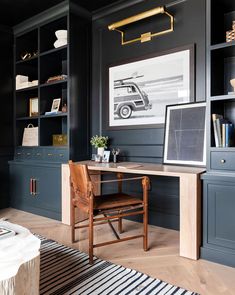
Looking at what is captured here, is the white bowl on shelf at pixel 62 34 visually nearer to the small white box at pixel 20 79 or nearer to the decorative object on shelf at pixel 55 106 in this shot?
the decorative object on shelf at pixel 55 106

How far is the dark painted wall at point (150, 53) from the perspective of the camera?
2715 millimetres

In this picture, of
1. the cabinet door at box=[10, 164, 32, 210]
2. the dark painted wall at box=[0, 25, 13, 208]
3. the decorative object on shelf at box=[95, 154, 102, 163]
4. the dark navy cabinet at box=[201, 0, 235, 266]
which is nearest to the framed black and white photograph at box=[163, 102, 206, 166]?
the dark navy cabinet at box=[201, 0, 235, 266]

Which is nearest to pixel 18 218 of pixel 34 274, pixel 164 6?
→ pixel 34 274

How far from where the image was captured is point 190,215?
222cm

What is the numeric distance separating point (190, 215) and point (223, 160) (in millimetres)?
525

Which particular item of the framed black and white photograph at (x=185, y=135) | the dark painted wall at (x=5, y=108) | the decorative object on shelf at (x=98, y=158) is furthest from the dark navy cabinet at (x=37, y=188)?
the framed black and white photograph at (x=185, y=135)

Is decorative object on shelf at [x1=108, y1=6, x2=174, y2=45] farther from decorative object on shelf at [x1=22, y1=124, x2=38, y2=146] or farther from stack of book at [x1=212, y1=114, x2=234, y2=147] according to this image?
decorative object on shelf at [x1=22, y1=124, x2=38, y2=146]

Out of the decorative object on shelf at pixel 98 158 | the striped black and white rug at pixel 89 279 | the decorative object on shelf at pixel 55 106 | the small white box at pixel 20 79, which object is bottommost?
the striped black and white rug at pixel 89 279

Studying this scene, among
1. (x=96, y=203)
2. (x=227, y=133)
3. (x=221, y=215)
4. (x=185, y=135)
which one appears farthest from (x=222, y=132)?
(x=96, y=203)

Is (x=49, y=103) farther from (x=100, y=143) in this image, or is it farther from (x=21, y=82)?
(x=100, y=143)

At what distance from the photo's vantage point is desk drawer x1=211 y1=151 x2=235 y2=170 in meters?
2.13

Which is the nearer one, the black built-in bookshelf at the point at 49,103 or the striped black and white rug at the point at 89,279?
the striped black and white rug at the point at 89,279

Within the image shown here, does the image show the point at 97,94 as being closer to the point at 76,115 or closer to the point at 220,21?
the point at 76,115

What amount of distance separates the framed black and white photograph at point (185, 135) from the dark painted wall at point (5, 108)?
2380mm
